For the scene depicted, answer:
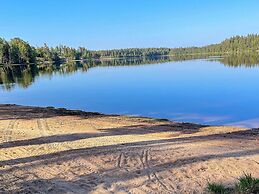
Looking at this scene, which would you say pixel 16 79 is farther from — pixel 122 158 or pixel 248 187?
pixel 248 187

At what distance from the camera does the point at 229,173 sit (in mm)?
8828

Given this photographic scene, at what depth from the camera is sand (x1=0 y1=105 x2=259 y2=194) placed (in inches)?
324

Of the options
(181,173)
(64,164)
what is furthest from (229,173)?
(64,164)

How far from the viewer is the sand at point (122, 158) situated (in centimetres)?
824

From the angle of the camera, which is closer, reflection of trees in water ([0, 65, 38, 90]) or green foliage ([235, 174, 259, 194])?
green foliage ([235, 174, 259, 194])

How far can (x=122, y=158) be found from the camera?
10.3 m

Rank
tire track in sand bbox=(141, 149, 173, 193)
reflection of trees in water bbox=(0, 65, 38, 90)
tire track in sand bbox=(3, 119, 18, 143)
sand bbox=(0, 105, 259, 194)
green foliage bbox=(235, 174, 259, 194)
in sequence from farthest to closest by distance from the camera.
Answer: reflection of trees in water bbox=(0, 65, 38, 90)
tire track in sand bbox=(3, 119, 18, 143)
sand bbox=(0, 105, 259, 194)
tire track in sand bbox=(141, 149, 173, 193)
green foliage bbox=(235, 174, 259, 194)

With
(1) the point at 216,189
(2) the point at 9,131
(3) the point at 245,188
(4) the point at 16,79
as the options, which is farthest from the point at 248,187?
(4) the point at 16,79

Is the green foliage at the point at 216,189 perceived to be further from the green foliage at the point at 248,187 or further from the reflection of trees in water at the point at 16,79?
the reflection of trees in water at the point at 16,79

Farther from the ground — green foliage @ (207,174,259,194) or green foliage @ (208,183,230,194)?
green foliage @ (207,174,259,194)

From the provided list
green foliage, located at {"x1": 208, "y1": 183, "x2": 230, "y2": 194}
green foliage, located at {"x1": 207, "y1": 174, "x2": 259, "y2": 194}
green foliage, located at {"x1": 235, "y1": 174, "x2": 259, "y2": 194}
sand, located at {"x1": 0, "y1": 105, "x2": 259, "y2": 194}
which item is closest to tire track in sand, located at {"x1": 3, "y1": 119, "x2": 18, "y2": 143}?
sand, located at {"x1": 0, "y1": 105, "x2": 259, "y2": 194}

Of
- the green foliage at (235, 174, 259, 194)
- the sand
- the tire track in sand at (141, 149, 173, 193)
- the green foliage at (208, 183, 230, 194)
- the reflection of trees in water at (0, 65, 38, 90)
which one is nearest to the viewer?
the green foliage at (235, 174, 259, 194)

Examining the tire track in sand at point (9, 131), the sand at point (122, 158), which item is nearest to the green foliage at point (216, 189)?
the sand at point (122, 158)

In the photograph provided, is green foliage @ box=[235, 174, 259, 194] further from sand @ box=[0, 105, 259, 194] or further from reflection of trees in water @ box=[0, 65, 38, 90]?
reflection of trees in water @ box=[0, 65, 38, 90]
